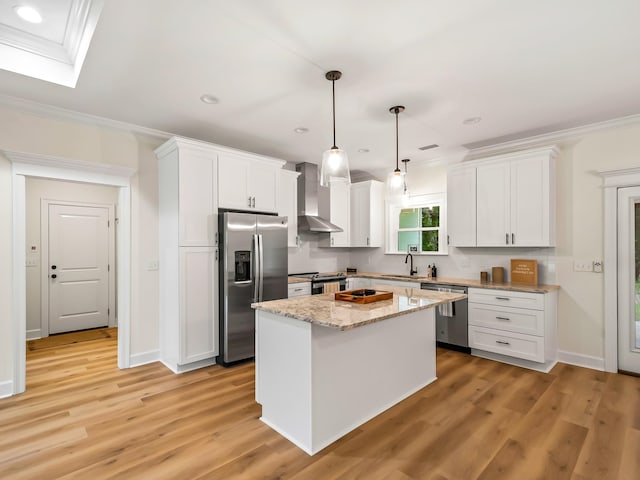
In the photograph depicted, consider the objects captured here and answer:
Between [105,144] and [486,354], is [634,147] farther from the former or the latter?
[105,144]

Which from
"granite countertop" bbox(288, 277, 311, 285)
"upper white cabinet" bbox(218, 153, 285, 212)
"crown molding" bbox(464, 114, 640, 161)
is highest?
"crown molding" bbox(464, 114, 640, 161)

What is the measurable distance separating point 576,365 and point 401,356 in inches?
92.2

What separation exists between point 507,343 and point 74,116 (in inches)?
198

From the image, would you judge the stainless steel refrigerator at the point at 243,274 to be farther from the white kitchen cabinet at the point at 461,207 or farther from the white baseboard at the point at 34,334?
the white baseboard at the point at 34,334

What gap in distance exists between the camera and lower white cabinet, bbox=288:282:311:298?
4.38m

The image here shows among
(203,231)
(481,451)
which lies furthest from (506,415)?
(203,231)

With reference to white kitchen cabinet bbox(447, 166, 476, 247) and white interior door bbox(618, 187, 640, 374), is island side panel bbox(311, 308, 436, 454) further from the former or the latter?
white interior door bbox(618, 187, 640, 374)

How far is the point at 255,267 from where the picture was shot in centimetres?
380

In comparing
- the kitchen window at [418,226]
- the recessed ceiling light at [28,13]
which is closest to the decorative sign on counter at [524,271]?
the kitchen window at [418,226]

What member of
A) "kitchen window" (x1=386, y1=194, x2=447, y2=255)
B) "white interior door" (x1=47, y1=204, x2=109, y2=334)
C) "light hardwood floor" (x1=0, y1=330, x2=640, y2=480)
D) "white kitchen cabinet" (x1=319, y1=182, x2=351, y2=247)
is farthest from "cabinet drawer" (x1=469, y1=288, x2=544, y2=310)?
"white interior door" (x1=47, y1=204, x2=109, y2=334)

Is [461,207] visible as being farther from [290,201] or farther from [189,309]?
[189,309]

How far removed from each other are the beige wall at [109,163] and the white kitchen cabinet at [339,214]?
8.62 feet

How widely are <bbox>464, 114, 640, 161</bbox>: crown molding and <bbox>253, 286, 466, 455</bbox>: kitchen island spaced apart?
98.1 inches

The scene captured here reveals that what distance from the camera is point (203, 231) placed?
3.61m
